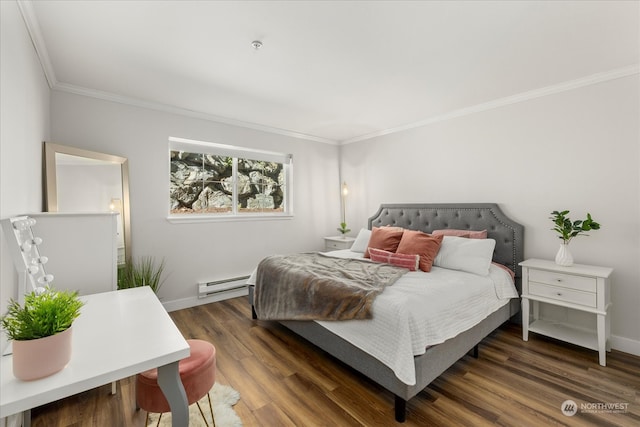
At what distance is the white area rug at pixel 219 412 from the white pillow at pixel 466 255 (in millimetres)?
2171

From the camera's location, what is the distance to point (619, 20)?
71.2 inches

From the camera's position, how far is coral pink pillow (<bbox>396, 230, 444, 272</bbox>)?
2768 mm

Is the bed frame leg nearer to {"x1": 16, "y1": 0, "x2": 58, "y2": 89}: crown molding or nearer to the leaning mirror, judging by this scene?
the leaning mirror

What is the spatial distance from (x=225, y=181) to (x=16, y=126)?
245 centimetres

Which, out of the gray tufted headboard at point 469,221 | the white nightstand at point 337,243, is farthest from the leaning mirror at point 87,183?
the gray tufted headboard at point 469,221

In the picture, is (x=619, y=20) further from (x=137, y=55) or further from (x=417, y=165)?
(x=137, y=55)

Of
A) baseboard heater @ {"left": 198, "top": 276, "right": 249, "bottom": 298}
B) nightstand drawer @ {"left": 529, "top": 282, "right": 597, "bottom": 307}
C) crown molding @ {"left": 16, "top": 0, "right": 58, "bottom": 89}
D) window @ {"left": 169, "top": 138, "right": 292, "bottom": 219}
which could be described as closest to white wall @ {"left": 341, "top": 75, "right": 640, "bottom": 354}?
nightstand drawer @ {"left": 529, "top": 282, "right": 597, "bottom": 307}

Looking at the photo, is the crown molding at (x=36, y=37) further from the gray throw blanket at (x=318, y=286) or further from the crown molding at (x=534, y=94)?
the crown molding at (x=534, y=94)

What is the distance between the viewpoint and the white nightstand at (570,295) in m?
2.26

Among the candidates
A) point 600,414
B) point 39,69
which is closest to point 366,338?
point 600,414

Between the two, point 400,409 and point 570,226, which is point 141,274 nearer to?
point 400,409

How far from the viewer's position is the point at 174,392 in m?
1.03

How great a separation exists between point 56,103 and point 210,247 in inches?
82.5

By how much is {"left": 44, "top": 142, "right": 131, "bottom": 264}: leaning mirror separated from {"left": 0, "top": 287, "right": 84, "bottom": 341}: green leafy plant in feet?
6.35
